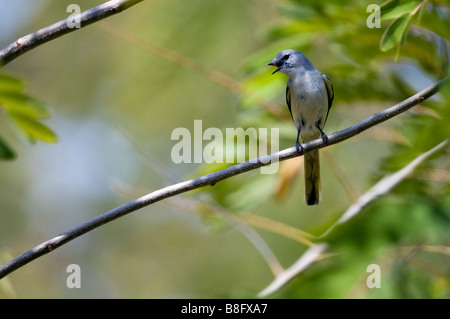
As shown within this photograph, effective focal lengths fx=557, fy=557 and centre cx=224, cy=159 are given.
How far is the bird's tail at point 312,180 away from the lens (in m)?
4.00

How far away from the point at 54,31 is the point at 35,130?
0.52 metres

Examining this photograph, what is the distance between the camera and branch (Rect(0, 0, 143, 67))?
1.84 m

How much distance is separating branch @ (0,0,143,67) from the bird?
80.9 inches

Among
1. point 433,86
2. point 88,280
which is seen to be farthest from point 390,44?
point 88,280

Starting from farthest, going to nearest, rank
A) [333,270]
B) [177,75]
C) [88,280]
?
[88,280]
[177,75]
[333,270]

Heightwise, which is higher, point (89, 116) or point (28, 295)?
point (89, 116)

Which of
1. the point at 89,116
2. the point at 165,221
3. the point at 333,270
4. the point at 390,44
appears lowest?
the point at 333,270

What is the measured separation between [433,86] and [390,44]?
0.84 ft

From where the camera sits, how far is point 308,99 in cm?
395

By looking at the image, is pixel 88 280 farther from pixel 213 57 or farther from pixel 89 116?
pixel 213 57

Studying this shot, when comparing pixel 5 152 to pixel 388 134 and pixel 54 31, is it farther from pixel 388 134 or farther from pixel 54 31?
pixel 388 134

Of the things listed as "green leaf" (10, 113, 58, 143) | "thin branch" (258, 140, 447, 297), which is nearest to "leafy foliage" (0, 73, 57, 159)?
"green leaf" (10, 113, 58, 143)

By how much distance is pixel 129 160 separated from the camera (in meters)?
6.86
